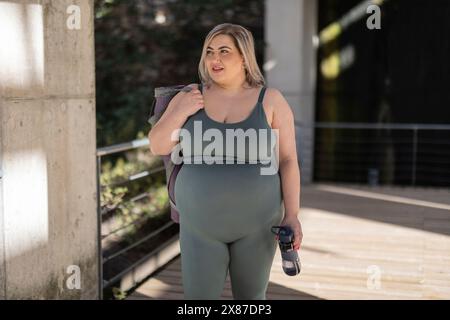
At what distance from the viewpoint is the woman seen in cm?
195

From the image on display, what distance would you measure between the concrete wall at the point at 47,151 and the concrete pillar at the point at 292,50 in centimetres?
553

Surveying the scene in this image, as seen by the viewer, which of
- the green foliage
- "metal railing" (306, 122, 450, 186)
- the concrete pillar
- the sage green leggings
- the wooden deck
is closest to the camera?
the sage green leggings

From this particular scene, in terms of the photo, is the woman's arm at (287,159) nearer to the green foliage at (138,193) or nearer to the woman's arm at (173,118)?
the woman's arm at (173,118)

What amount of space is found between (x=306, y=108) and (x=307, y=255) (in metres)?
4.69

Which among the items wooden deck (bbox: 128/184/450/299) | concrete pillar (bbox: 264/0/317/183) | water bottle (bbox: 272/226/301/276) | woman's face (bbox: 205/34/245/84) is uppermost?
concrete pillar (bbox: 264/0/317/183)

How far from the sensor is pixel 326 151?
981 cm

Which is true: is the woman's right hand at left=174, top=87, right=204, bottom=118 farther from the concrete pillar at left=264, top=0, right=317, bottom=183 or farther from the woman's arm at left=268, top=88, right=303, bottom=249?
the concrete pillar at left=264, top=0, right=317, bottom=183

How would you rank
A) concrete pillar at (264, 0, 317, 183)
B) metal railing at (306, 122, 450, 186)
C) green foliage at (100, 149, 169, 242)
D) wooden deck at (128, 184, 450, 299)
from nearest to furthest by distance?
wooden deck at (128, 184, 450, 299)
green foliage at (100, 149, 169, 242)
concrete pillar at (264, 0, 317, 183)
metal railing at (306, 122, 450, 186)

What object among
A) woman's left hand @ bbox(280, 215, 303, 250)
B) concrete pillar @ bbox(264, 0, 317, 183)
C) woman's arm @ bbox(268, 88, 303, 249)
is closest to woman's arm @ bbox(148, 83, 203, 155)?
woman's arm @ bbox(268, 88, 303, 249)

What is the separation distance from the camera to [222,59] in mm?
1991

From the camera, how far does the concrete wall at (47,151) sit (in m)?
2.98

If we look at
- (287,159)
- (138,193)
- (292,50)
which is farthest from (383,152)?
(287,159)

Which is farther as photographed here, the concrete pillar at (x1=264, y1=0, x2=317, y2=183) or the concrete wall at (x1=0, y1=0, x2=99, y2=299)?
the concrete pillar at (x1=264, y1=0, x2=317, y2=183)

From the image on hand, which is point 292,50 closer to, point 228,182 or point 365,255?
point 365,255
